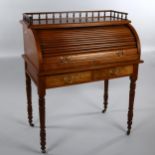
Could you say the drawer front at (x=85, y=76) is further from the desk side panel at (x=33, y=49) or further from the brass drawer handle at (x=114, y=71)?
the desk side panel at (x=33, y=49)

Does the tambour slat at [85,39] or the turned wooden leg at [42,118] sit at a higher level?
the tambour slat at [85,39]

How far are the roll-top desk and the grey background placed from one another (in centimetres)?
43

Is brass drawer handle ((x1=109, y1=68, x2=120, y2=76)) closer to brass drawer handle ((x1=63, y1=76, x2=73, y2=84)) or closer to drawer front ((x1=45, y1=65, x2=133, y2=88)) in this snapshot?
drawer front ((x1=45, y1=65, x2=133, y2=88))

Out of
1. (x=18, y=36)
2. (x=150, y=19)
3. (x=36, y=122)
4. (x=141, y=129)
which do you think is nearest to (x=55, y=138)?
(x=36, y=122)

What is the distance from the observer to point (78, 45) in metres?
2.72

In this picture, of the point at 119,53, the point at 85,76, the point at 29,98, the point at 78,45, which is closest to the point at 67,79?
the point at 85,76

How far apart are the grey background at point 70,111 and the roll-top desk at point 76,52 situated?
1.41 feet

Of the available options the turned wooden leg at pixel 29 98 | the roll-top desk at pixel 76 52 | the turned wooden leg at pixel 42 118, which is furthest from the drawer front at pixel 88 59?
the turned wooden leg at pixel 29 98

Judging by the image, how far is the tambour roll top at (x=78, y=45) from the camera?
259cm

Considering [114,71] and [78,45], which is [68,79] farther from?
[114,71]

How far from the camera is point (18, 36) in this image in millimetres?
5977

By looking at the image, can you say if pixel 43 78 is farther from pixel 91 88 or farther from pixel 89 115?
pixel 91 88

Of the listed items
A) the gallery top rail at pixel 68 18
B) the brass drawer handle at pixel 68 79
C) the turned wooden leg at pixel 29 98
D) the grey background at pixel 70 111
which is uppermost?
the gallery top rail at pixel 68 18

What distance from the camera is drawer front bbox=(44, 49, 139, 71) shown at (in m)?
2.60
